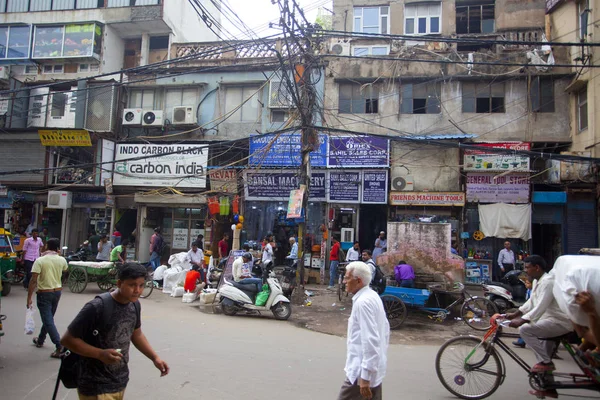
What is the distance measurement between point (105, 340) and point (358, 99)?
15.5 m

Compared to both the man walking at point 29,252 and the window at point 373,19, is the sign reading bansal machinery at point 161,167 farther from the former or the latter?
the window at point 373,19

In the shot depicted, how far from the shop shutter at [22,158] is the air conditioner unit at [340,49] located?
14.5m

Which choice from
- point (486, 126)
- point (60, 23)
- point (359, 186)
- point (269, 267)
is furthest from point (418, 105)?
point (60, 23)

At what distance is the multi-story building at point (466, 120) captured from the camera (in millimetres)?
14836

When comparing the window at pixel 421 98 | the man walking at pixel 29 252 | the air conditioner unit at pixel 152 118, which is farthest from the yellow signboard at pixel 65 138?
the window at pixel 421 98

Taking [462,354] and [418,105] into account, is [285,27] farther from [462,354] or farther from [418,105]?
[418,105]

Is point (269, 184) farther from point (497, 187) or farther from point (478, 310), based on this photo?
point (478, 310)

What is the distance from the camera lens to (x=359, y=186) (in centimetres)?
1582

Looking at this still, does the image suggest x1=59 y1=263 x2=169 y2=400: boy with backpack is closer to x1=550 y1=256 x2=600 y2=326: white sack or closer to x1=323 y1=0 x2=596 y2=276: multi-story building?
x1=550 y1=256 x2=600 y2=326: white sack

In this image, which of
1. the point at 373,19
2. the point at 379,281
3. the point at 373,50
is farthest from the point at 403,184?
the point at 373,19

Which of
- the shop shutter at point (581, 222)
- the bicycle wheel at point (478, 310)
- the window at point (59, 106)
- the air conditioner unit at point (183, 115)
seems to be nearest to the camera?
the bicycle wheel at point (478, 310)

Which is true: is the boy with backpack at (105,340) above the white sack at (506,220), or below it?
below

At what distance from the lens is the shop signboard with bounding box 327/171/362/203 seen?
15.8 meters

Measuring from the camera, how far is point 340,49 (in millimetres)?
17344
